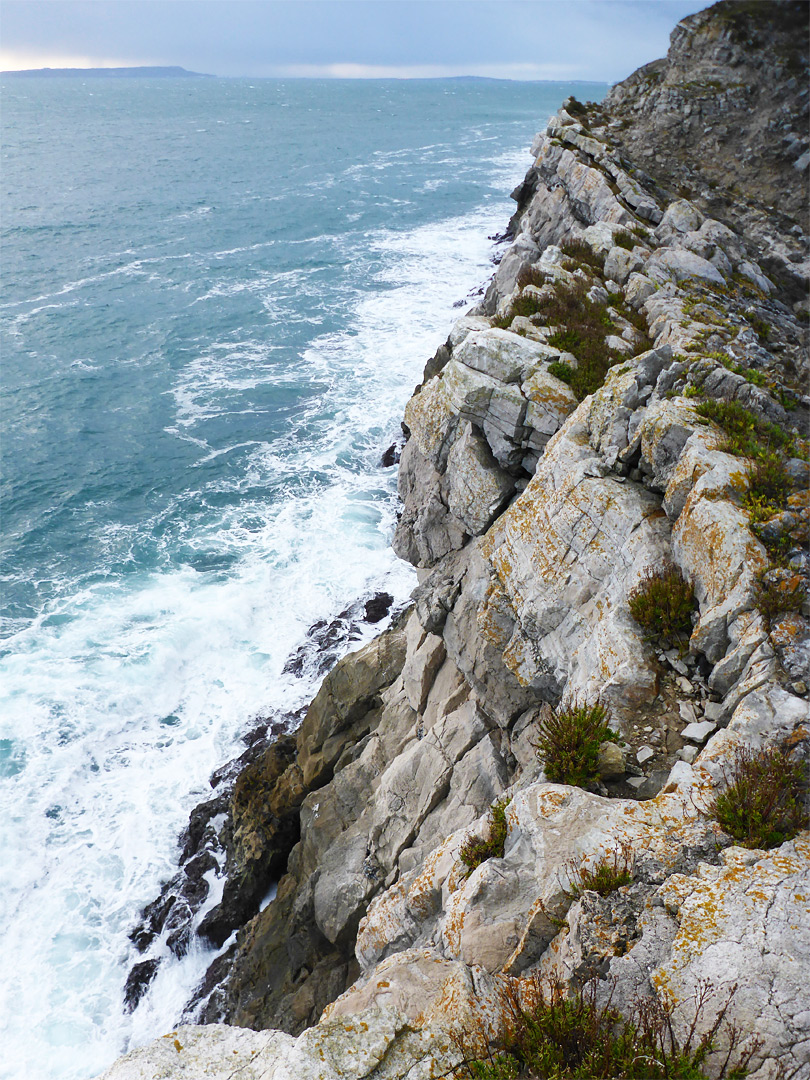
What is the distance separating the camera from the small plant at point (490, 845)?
9.89 meters

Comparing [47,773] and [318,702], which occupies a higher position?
[318,702]

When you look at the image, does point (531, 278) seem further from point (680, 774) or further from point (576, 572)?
point (680, 774)

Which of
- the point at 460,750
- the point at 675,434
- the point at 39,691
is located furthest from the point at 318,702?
the point at 675,434

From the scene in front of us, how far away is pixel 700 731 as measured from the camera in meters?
9.72

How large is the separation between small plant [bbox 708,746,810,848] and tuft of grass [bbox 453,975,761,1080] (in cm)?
197

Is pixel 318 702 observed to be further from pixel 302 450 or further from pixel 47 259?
pixel 47 259

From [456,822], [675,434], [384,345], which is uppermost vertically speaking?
[675,434]

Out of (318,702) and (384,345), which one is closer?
(318,702)

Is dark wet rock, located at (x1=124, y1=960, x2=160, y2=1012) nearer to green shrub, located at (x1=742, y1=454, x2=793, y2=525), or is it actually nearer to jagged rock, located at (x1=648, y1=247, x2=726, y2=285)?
green shrub, located at (x1=742, y1=454, x2=793, y2=525)

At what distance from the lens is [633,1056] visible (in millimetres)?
5926

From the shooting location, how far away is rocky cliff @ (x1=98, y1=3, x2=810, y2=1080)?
23.4 ft

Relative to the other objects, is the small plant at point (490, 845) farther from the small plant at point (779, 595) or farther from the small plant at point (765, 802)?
the small plant at point (779, 595)

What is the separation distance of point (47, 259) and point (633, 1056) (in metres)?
89.2

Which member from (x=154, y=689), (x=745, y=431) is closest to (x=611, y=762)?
(x=745, y=431)
